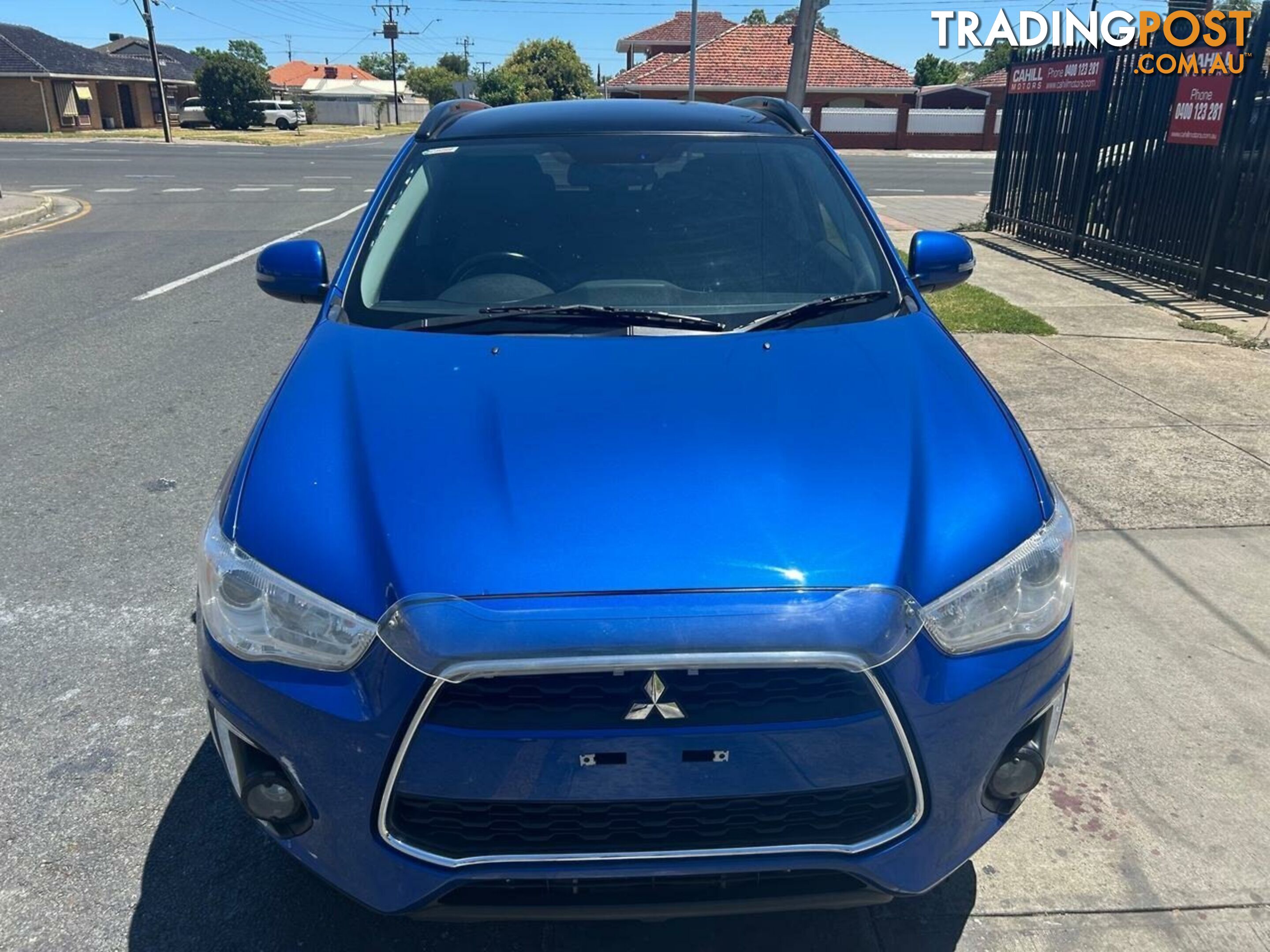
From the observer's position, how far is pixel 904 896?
1.88m

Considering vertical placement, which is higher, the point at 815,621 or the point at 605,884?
the point at 815,621

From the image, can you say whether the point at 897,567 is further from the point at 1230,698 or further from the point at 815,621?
the point at 1230,698

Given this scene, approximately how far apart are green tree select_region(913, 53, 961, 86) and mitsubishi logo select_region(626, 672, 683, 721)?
263 feet

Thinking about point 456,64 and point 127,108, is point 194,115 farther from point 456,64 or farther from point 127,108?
point 456,64

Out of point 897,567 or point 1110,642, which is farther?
point 1110,642

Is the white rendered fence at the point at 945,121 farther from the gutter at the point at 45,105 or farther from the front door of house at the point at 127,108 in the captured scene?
the front door of house at the point at 127,108

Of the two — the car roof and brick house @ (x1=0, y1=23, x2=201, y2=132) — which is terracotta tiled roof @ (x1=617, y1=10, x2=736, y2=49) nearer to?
brick house @ (x1=0, y1=23, x2=201, y2=132)

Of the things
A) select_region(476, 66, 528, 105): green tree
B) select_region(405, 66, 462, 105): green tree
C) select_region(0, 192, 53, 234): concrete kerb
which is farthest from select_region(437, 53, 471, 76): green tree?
select_region(0, 192, 53, 234): concrete kerb

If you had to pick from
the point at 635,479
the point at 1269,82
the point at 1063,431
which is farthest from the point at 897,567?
the point at 1269,82

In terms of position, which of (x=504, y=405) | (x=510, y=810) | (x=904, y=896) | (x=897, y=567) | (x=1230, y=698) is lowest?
(x=1230, y=698)

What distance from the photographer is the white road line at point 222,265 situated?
358 inches

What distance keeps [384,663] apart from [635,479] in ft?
1.99

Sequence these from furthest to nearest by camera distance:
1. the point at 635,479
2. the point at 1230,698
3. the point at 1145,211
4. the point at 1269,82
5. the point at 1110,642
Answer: the point at 1145,211, the point at 1269,82, the point at 1110,642, the point at 1230,698, the point at 635,479

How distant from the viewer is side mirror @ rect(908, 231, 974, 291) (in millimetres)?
3416
